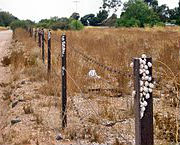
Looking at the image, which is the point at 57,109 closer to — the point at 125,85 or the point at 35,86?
the point at 125,85

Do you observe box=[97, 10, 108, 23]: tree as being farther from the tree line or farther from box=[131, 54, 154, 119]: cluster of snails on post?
box=[131, 54, 154, 119]: cluster of snails on post

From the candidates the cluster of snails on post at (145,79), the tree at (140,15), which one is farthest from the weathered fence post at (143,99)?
the tree at (140,15)

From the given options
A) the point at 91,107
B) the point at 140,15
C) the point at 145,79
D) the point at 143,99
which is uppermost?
the point at 140,15

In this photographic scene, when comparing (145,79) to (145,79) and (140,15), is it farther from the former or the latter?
(140,15)

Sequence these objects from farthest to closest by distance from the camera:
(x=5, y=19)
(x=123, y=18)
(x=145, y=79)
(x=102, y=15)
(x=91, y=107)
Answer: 1. (x=5, y=19)
2. (x=102, y=15)
3. (x=123, y=18)
4. (x=91, y=107)
5. (x=145, y=79)

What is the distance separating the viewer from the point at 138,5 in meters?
71.3

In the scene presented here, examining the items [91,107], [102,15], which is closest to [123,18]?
[102,15]

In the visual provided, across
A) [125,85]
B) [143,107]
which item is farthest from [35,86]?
[143,107]

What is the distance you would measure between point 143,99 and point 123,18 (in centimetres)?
6554

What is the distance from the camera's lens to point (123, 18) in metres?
67.7

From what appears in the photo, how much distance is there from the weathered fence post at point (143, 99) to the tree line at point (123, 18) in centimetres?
4685

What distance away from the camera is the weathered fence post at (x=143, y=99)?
9.16 feet

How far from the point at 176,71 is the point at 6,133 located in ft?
12.2

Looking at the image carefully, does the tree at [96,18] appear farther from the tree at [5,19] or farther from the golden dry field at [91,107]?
the golden dry field at [91,107]
